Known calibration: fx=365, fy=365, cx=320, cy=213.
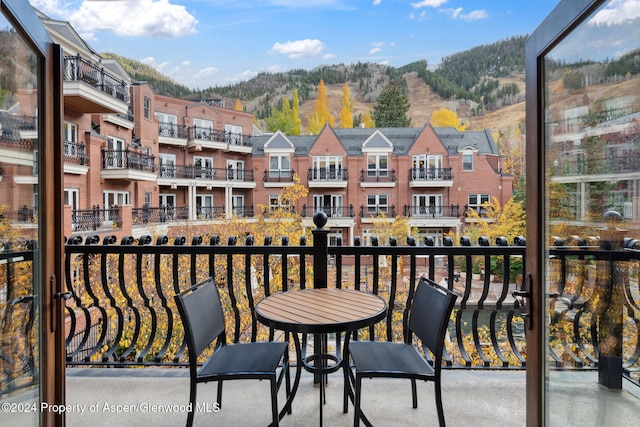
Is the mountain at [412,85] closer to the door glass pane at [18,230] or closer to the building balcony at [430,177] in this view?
the building balcony at [430,177]

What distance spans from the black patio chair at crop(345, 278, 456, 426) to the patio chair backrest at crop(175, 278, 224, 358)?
2.17ft

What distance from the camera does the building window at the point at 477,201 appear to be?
16.9 m

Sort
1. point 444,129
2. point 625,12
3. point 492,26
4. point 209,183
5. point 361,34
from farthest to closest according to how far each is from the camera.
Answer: point 361,34
point 492,26
point 444,129
point 209,183
point 625,12

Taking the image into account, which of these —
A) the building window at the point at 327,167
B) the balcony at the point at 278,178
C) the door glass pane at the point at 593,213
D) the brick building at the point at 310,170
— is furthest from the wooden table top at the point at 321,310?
the balcony at the point at 278,178

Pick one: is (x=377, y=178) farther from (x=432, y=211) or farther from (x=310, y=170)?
(x=310, y=170)

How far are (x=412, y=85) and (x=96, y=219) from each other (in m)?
24.3

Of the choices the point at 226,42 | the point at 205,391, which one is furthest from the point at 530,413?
the point at 226,42

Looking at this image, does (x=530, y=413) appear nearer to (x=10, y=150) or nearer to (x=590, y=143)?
(x=590, y=143)

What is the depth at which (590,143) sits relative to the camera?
1.13 m

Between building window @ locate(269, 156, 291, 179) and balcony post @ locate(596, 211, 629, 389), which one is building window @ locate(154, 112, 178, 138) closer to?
building window @ locate(269, 156, 291, 179)

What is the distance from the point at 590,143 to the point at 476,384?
152 centimetres

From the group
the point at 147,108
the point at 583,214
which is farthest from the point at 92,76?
the point at 583,214

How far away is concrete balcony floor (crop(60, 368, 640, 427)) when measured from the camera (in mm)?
1785

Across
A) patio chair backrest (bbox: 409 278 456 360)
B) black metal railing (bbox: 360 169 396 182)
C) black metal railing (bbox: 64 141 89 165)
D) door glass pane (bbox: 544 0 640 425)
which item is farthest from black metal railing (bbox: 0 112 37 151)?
black metal railing (bbox: 360 169 396 182)
